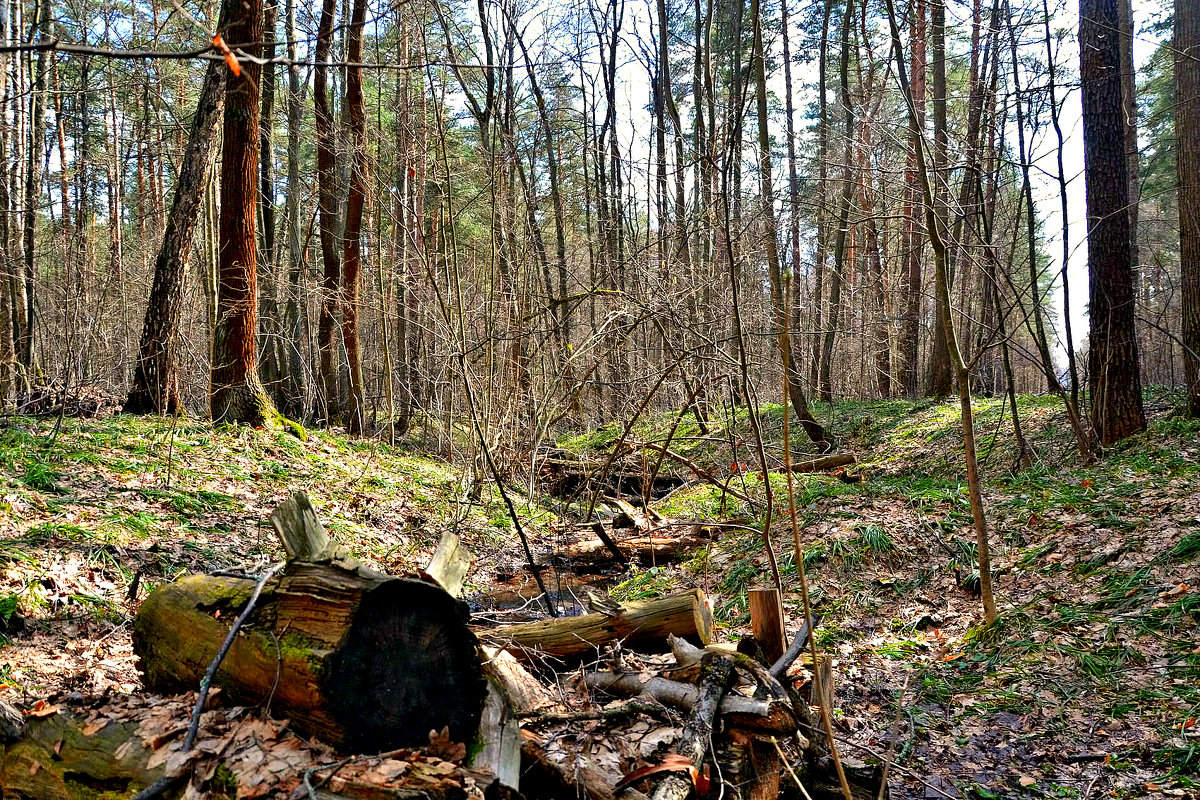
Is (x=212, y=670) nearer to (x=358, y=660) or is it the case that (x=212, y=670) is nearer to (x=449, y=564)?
(x=358, y=660)

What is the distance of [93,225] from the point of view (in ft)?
66.8

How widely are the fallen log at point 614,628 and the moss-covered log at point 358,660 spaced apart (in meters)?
1.27

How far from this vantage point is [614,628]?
3953 millimetres

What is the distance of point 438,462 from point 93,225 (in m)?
15.2

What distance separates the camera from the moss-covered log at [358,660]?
2.42 meters

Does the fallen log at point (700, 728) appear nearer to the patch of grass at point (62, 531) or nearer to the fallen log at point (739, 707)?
the fallen log at point (739, 707)

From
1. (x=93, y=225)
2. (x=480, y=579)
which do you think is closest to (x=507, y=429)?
(x=480, y=579)

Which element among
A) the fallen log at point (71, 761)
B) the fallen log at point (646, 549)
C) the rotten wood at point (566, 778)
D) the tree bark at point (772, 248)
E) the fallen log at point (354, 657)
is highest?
the tree bark at point (772, 248)

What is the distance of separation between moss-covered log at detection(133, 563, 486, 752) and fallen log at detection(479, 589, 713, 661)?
49.9 inches

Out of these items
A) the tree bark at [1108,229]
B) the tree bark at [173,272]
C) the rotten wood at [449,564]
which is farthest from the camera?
the tree bark at [173,272]

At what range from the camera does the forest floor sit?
152 inches

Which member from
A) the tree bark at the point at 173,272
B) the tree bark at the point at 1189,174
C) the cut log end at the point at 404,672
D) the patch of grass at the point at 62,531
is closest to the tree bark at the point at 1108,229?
the tree bark at the point at 1189,174

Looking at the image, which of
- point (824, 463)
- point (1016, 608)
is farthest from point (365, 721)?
point (824, 463)

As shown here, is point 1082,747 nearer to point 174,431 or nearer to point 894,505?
point 894,505
